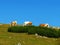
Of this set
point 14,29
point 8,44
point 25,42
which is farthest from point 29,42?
point 14,29

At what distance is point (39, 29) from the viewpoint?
4656cm

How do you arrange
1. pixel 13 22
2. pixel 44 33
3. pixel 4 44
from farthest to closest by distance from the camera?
pixel 13 22 < pixel 44 33 < pixel 4 44

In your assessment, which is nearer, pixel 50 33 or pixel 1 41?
pixel 1 41

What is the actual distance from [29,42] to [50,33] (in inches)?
455

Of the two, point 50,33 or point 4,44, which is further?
point 50,33

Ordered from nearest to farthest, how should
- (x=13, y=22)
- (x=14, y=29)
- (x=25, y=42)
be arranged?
(x=25, y=42) → (x=14, y=29) → (x=13, y=22)

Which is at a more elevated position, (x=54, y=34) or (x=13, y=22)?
(x=13, y=22)

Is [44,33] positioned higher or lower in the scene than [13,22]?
lower

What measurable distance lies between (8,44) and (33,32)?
1384cm

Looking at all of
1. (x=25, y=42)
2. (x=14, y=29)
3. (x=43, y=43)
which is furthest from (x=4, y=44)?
(x=14, y=29)

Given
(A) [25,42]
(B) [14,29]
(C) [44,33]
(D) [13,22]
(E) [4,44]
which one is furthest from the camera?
(D) [13,22]

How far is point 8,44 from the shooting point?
32312mm

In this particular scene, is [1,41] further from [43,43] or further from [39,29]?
[39,29]

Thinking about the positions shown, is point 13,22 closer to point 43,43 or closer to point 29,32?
point 29,32
